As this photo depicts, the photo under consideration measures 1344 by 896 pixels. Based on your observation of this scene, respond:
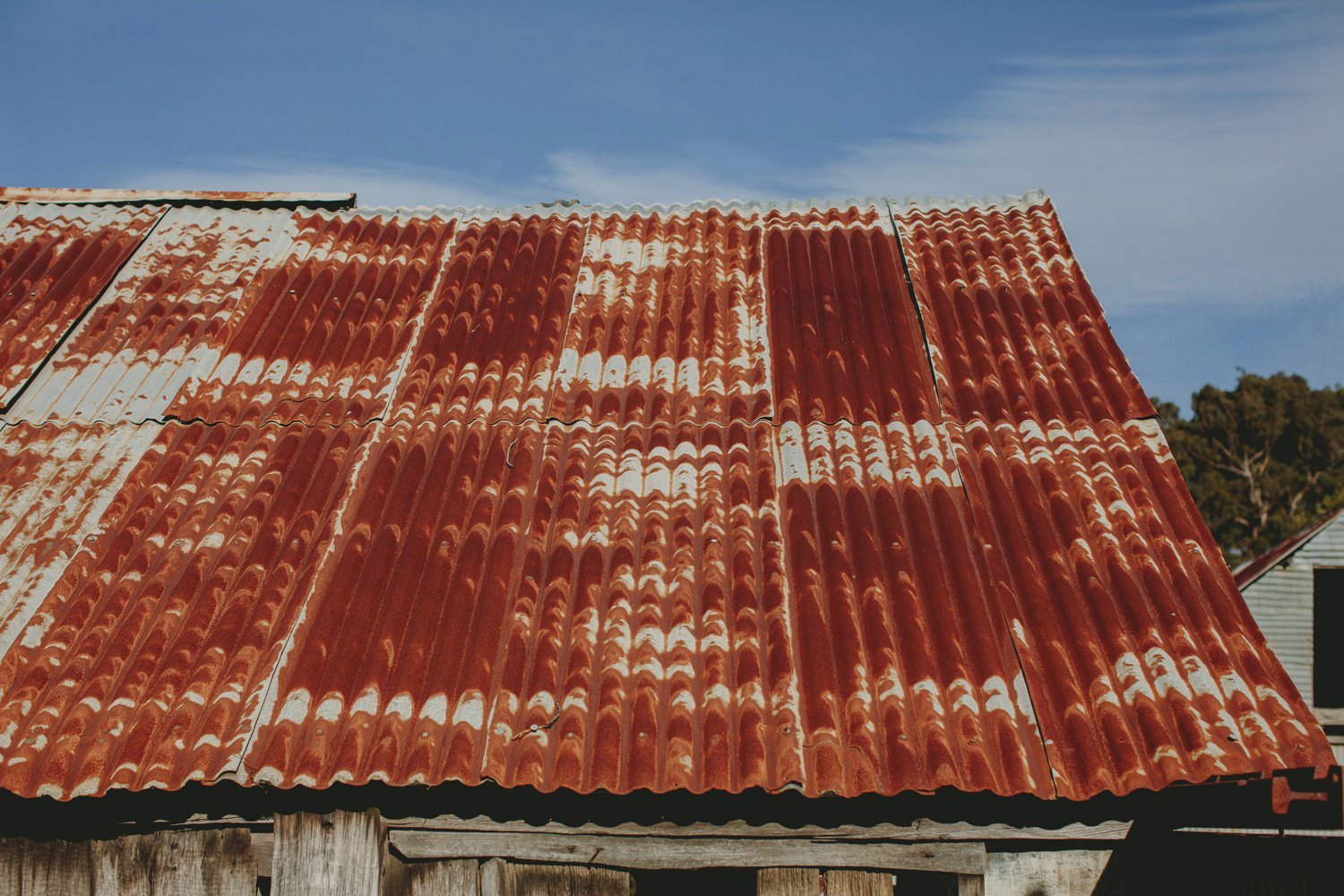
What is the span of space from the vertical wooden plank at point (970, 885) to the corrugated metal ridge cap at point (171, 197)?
662 cm

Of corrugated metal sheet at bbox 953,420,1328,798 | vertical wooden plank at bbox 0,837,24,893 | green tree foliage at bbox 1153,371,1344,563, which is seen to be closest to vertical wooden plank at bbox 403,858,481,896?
vertical wooden plank at bbox 0,837,24,893

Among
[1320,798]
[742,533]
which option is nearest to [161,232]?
[742,533]

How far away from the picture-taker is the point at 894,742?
3711mm

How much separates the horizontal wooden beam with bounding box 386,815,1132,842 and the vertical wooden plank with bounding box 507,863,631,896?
204 millimetres

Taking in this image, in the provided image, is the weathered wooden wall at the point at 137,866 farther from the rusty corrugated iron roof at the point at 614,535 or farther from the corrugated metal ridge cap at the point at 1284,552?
the corrugated metal ridge cap at the point at 1284,552

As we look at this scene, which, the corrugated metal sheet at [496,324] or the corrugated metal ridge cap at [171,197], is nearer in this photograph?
the corrugated metal sheet at [496,324]

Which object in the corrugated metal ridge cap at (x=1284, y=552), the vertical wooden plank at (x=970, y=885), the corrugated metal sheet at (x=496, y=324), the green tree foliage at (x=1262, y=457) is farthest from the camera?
the green tree foliage at (x=1262, y=457)

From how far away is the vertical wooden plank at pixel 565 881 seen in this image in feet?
13.4

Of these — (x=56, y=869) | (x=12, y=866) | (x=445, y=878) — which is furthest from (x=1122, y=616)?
(x=12, y=866)

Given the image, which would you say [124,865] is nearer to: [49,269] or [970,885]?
[970,885]

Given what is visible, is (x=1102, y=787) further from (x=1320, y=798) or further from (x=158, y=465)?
(x=158, y=465)

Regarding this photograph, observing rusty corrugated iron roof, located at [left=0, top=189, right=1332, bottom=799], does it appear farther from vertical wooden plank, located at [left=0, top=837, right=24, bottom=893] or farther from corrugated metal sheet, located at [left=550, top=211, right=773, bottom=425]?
vertical wooden plank, located at [left=0, top=837, right=24, bottom=893]

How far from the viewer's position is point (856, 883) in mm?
3939

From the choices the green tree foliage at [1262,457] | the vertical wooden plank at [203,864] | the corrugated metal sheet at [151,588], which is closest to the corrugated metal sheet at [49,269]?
the corrugated metal sheet at [151,588]
